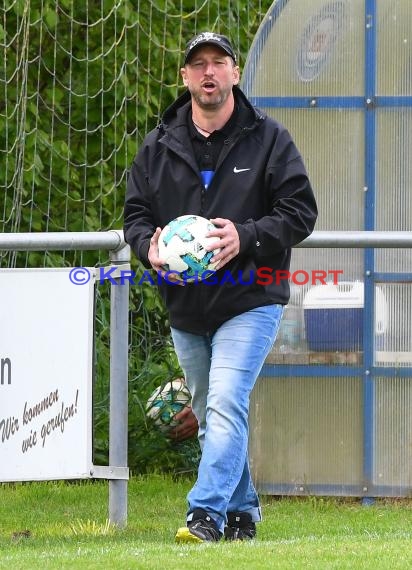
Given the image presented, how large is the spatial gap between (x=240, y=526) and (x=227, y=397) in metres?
0.66

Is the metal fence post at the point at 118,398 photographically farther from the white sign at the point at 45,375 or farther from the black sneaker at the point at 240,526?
the black sneaker at the point at 240,526

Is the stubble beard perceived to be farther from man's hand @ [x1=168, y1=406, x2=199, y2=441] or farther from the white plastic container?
man's hand @ [x1=168, y1=406, x2=199, y2=441]

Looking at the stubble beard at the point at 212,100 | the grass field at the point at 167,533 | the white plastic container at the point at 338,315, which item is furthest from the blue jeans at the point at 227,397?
the white plastic container at the point at 338,315

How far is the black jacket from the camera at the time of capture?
19.3 ft

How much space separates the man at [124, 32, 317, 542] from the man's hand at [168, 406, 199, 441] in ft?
8.44

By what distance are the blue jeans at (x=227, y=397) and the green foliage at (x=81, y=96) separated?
371cm

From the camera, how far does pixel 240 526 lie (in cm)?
613

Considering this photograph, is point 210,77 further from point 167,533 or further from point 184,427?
point 184,427

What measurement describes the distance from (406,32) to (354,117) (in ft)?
1.71

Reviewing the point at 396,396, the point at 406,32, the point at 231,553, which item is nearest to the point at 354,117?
the point at 406,32

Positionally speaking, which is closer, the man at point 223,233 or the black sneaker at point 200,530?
the black sneaker at point 200,530

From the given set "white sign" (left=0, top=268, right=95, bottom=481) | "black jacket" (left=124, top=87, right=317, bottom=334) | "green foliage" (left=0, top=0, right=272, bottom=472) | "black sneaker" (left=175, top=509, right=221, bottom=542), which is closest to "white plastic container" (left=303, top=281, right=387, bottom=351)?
"black jacket" (left=124, top=87, right=317, bottom=334)

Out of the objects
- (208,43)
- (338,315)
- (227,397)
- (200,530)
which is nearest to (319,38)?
(338,315)

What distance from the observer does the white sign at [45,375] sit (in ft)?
20.5
